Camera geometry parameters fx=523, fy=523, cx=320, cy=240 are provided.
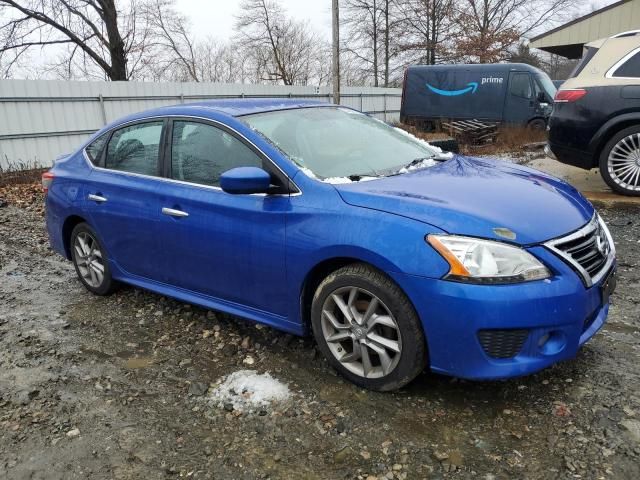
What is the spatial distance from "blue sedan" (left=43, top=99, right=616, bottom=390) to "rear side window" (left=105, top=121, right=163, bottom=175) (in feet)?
0.05

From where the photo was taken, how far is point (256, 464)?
233 centimetres

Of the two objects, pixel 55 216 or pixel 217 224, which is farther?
pixel 55 216

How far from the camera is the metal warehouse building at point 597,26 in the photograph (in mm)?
17859

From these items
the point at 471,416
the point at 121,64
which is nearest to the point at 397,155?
the point at 471,416

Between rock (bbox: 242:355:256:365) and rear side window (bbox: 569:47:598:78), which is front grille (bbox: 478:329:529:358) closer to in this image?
rock (bbox: 242:355:256:365)

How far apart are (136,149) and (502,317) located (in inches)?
115

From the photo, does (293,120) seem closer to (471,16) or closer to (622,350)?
(622,350)

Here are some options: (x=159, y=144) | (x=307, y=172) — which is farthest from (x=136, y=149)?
(x=307, y=172)

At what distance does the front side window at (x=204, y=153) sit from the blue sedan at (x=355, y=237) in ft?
0.03

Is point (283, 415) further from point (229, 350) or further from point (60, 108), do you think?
point (60, 108)

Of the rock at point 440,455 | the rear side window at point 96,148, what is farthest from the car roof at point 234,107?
the rock at point 440,455

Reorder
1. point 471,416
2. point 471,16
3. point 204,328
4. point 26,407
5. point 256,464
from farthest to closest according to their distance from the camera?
point 471,16, point 204,328, point 26,407, point 471,416, point 256,464

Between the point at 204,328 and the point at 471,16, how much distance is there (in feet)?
124

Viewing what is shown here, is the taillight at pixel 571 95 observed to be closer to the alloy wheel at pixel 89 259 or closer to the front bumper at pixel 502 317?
the front bumper at pixel 502 317
